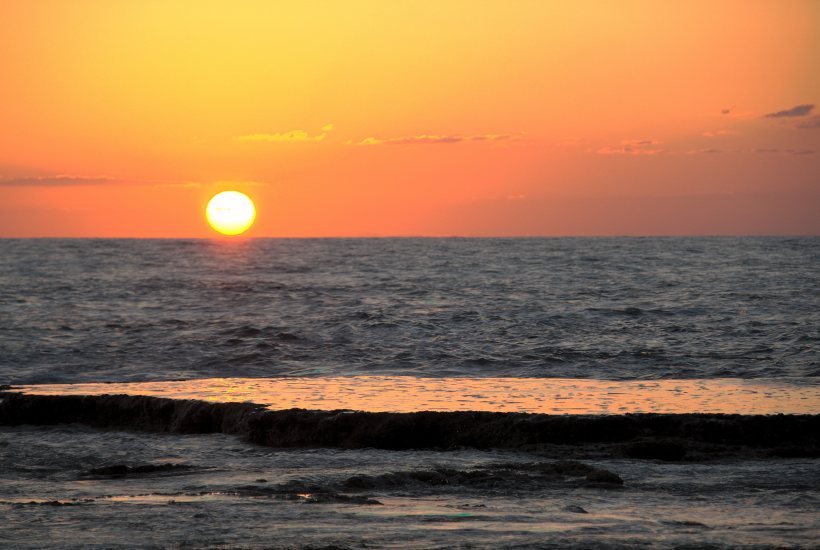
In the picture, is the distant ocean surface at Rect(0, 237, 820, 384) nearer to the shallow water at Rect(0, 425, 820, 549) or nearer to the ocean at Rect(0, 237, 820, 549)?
the ocean at Rect(0, 237, 820, 549)

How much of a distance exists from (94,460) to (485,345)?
37.0 ft

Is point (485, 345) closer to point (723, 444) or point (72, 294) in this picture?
point (723, 444)

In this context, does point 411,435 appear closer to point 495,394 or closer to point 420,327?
point 495,394

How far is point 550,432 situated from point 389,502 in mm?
3009

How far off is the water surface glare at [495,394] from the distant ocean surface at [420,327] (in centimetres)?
197

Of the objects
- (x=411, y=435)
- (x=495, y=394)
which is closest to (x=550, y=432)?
(x=411, y=435)

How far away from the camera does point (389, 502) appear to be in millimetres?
6047

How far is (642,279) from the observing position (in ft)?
114

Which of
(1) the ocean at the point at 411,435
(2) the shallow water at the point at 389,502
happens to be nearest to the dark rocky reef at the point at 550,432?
(1) the ocean at the point at 411,435

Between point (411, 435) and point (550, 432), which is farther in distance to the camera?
point (411, 435)

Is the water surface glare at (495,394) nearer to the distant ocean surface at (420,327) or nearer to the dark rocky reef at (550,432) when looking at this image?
the dark rocky reef at (550,432)

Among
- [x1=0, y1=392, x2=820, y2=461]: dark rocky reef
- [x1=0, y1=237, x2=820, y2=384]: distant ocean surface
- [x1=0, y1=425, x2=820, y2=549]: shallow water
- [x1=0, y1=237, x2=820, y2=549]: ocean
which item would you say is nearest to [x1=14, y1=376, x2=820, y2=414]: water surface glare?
[x1=0, y1=237, x2=820, y2=549]: ocean

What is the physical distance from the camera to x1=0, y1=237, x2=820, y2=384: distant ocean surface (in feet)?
52.3

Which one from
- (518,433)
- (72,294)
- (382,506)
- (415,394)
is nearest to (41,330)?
(72,294)
